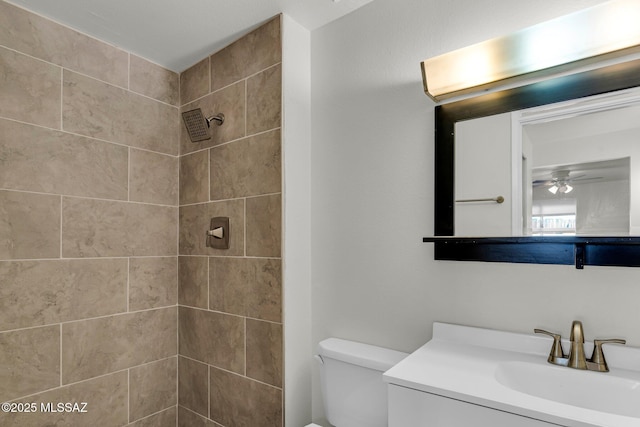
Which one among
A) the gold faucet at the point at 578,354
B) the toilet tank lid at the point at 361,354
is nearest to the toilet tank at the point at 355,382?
the toilet tank lid at the point at 361,354

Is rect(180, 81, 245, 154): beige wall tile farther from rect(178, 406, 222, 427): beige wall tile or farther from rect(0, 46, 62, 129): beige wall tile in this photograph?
rect(178, 406, 222, 427): beige wall tile

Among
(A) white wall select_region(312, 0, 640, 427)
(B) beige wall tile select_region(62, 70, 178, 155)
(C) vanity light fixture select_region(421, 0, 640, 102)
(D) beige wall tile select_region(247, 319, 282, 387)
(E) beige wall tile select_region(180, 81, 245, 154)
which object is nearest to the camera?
(C) vanity light fixture select_region(421, 0, 640, 102)

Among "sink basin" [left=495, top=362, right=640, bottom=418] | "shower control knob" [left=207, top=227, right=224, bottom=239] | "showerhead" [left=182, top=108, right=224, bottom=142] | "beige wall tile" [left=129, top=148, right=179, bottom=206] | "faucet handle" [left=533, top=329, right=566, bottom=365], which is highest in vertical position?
"showerhead" [left=182, top=108, right=224, bottom=142]

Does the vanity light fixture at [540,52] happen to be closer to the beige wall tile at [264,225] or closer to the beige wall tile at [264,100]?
the beige wall tile at [264,100]

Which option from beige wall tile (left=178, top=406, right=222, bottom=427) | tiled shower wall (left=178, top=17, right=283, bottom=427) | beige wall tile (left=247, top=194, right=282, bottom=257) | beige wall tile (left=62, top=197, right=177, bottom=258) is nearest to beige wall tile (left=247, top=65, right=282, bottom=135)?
tiled shower wall (left=178, top=17, right=283, bottom=427)

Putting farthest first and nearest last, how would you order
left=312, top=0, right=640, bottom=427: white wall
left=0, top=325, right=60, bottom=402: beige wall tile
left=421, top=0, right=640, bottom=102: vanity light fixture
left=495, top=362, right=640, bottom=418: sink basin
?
left=0, top=325, right=60, bottom=402: beige wall tile → left=312, top=0, right=640, bottom=427: white wall → left=421, top=0, right=640, bottom=102: vanity light fixture → left=495, top=362, right=640, bottom=418: sink basin

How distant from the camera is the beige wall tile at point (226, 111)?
1.85 meters

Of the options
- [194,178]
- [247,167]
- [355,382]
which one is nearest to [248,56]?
[247,167]

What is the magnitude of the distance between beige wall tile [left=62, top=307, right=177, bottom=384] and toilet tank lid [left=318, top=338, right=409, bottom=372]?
3.42 feet

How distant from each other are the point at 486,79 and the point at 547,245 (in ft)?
1.98

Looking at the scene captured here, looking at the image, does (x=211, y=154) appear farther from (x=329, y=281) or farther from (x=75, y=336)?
(x=75, y=336)

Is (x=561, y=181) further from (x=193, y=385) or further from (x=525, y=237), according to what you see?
(x=193, y=385)

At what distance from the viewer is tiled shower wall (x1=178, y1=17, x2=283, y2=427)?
1680mm

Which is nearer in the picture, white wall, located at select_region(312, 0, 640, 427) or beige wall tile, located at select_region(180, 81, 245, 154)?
white wall, located at select_region(312, 0, 640, 427)
